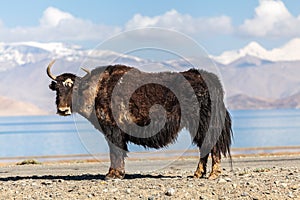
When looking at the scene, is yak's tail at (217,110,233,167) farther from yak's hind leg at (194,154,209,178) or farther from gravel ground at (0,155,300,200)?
gravel ground at (0,155,300,200)

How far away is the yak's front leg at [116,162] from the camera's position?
16.5 m

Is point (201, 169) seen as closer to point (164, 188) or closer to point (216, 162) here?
point (216, 162)

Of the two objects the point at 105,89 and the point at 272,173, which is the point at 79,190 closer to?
the point at 105,89

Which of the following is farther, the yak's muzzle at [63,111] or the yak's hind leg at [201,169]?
the yak's hind leg at [201,169]

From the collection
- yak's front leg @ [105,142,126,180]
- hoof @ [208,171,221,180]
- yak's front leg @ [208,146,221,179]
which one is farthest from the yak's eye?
hoof @ [208,171,221,180]

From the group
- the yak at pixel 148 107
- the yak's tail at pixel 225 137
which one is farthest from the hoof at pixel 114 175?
the yak's tail at pixel 225 137

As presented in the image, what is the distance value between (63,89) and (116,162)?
7.41ft

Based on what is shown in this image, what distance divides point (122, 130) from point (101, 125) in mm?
601

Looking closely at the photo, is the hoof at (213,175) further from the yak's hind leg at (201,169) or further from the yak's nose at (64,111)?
the yak's nose at (64,111)

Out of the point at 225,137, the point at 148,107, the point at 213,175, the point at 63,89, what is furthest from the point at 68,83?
the point at 213,175

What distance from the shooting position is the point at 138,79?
1628cm

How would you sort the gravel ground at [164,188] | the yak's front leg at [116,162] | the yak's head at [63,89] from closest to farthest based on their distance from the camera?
the gravel ground at [164,188] → the yak's head at [63,89] → the yak's front leg at [116,162]

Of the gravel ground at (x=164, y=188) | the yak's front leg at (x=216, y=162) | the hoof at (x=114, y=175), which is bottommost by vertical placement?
the gravel ground at (x=164, y=188)

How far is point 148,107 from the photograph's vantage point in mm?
15992
